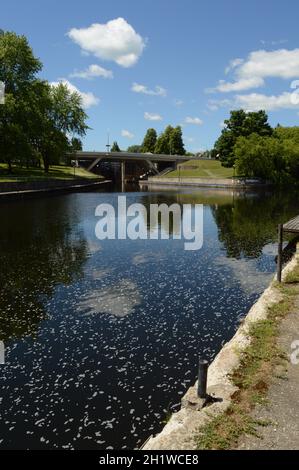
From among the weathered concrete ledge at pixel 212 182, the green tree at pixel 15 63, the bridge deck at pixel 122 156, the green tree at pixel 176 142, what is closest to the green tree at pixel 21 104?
the green tree at pixel 15 63

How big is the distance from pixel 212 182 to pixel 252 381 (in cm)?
9951

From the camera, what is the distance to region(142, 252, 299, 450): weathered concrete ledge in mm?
7156

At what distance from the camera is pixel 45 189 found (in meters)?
69.2

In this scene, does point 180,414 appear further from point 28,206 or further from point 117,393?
point 28,206

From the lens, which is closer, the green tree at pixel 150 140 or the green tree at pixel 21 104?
the green tree at pixel 21 104

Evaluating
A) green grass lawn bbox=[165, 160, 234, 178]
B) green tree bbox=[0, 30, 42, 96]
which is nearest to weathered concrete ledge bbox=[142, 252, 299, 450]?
green tree bbox=[0, 30, 42, 96]

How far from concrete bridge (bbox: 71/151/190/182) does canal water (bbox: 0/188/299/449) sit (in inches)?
4149

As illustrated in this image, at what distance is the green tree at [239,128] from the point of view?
11586 cm

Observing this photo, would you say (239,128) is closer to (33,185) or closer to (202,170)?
(202,170)

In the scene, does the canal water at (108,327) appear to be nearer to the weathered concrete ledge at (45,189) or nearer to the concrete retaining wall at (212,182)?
the weathered concrete ledge at (45,189)

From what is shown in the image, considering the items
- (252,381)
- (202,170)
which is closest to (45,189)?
(252,381)

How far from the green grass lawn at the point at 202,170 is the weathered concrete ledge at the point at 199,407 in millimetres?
100772

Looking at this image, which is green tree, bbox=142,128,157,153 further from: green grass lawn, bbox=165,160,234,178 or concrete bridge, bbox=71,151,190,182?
green grass lawn, bbox=165,160,234,178
